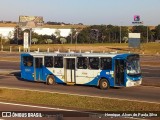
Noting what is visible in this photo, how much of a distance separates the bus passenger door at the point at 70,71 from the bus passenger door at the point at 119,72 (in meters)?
3.41

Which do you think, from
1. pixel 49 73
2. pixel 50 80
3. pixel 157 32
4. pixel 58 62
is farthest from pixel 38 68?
pixel 157 32

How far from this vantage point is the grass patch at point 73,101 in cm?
1680

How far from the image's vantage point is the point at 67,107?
17297 millimetres

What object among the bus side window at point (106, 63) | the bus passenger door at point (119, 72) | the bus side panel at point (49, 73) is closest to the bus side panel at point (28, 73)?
the bus side panel at point (49, 73)

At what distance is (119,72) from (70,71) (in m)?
3.85

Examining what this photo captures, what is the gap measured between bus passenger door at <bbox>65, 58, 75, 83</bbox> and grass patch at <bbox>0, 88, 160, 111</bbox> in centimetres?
471

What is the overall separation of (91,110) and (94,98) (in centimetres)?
314

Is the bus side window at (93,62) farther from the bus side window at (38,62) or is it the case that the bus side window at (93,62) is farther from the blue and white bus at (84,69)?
the bus side window at (38,62)

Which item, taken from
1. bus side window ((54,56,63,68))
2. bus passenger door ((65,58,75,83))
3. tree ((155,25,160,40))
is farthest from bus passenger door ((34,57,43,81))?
tree ((155,25,160,40))

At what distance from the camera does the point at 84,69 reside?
85.6ft

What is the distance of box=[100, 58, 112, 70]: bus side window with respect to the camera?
24844mm

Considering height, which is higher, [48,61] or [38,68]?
[48,61]

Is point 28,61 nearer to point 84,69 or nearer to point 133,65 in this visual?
point 84,69

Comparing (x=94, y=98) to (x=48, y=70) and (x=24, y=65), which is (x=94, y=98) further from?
(x=24, y=65)
